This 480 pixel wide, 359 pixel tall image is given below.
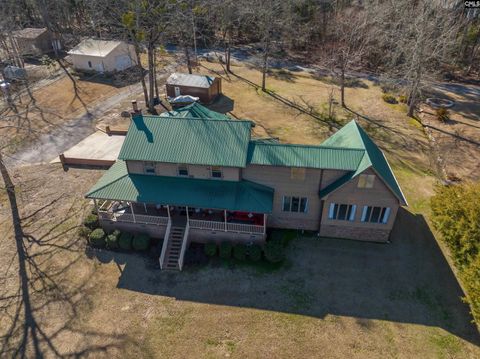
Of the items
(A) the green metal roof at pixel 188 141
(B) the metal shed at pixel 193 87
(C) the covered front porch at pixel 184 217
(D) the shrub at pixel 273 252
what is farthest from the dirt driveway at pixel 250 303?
(B) the metal shed at pixel 193 87

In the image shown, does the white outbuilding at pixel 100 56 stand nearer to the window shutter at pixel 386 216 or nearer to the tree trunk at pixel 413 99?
the tree trunk at pixel 413 99

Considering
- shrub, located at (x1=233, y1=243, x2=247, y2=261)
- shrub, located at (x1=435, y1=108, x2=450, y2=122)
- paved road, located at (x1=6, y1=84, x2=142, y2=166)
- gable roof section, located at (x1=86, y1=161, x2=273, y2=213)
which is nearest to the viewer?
gable roof section, located at (x1=86, y1=161, x2=273, y2=213)

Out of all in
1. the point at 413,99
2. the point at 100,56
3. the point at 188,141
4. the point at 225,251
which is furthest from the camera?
the point at 100,56

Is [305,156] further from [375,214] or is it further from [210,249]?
[210,249]

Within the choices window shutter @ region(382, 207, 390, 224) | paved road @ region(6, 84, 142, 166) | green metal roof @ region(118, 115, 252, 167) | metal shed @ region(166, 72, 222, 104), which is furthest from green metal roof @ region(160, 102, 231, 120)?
window shutter @ region(382, 207, 390, 224)

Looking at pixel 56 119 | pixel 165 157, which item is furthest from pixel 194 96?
pixel 165 157

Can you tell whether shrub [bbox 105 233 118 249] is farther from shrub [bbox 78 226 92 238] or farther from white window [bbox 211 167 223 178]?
white window [bbox 211 167 223 178]

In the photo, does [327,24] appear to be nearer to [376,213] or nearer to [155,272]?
[376,213]

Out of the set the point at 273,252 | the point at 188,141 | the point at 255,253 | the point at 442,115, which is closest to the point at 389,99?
the point at 442,115
